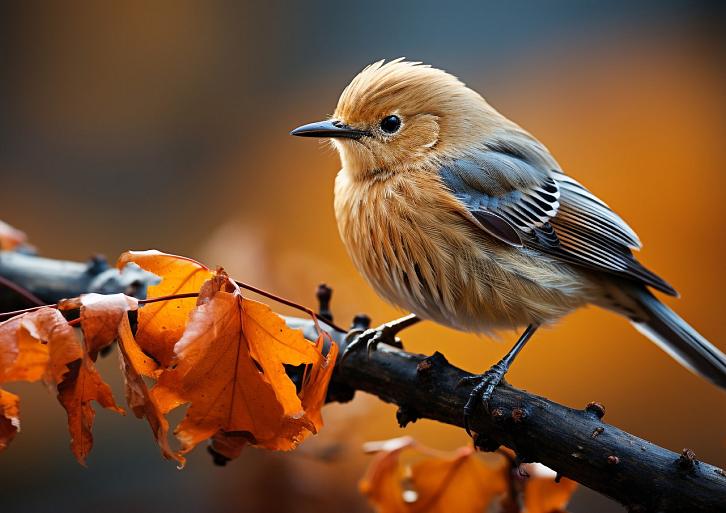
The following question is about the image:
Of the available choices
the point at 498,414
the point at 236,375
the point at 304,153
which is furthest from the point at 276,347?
the point at 304,153

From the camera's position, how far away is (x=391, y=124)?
199 cm

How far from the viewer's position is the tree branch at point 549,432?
127cm

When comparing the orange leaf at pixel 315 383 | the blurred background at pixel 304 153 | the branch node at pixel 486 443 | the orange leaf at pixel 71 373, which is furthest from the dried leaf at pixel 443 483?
the blurred background at pixel 304 153

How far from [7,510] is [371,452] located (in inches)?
96.9

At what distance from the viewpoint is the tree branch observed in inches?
49.9

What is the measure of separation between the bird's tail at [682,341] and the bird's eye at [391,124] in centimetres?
80

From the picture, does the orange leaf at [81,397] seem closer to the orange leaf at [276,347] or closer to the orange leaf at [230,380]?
the orange leaf at [230,380]

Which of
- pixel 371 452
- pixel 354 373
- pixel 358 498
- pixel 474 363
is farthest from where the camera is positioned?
pixel 474 363

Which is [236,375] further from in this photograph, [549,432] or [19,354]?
[549,432]

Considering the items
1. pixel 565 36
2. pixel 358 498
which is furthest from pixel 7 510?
pixel 565 36

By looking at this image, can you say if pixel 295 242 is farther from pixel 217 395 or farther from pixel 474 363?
pixel 217 395

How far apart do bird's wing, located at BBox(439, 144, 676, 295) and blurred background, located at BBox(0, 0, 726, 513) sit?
0.89 meters

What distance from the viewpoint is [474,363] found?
3.26 metres

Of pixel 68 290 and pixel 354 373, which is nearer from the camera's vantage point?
pixel 354 373
